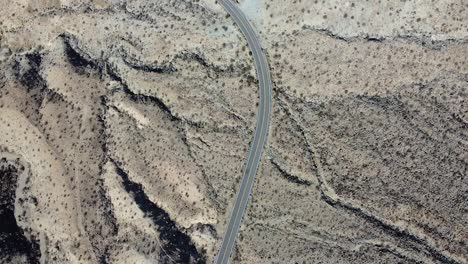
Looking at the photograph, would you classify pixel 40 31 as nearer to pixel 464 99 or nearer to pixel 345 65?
pixel 345 65

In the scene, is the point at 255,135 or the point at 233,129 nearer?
the point at 255,135

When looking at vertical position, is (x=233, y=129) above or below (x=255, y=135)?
below

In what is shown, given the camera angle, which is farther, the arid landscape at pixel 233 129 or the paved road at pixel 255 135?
the paved road at pixel 255 135

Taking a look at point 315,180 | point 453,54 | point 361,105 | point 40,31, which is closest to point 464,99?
point 453,54

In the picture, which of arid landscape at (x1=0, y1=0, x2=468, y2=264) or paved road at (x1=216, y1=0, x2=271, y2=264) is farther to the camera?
paved road at (x1=216, y1=0, x2=271, y2=264)
